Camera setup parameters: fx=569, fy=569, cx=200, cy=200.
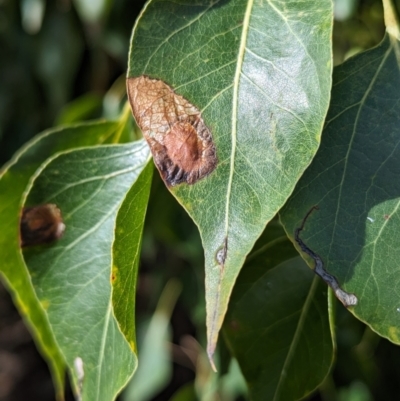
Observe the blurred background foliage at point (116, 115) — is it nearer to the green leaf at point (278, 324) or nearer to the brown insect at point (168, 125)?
the green leaf at point (278, 324)

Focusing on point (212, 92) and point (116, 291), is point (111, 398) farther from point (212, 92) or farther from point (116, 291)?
point (212, 92)

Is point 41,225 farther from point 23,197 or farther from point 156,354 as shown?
point 156,354

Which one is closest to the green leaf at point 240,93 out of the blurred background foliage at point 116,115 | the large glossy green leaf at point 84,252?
the large glossy green leaf at point 84,252

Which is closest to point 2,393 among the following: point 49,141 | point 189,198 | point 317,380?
point 49,141

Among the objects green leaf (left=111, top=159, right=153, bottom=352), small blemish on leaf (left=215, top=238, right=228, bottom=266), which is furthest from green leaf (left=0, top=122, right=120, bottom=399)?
small blemish on leaf (left=215, top=238, right=228, bottom=266)

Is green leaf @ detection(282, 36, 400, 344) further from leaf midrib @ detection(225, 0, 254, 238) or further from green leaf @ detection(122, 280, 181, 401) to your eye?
green leaf @ detection(122, 280, 181, 401)

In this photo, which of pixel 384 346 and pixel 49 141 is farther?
pixel 384 346
